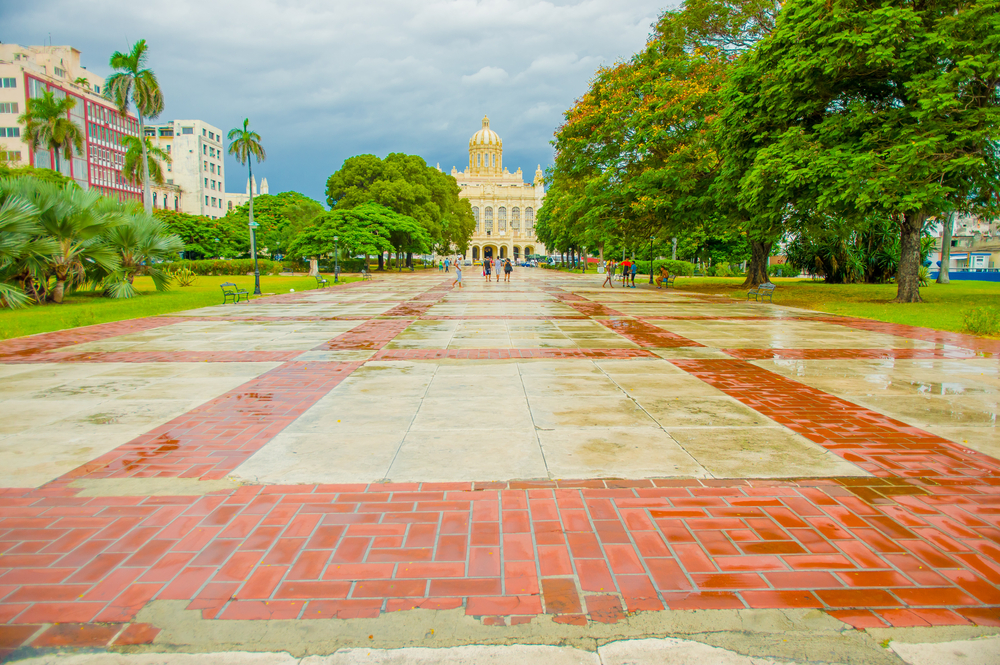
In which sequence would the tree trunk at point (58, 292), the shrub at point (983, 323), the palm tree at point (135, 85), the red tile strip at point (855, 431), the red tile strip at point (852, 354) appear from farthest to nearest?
the palm tree at point (135, 85) < the tree trunk at point (58, 292) < the shrub at point (983, 323) < the red tile strip at point (852, 354) < the red tile strip at point (855, 431)

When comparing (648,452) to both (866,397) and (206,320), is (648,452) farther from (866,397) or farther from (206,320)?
(206,320)

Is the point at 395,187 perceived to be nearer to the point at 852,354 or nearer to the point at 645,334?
the point at 645,334

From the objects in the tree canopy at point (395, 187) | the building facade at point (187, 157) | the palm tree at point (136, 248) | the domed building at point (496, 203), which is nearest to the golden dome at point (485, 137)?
the domed building at point (496, 203)

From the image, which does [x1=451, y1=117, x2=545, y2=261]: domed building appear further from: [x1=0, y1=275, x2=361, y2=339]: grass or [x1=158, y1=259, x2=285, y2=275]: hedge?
[x1=0, y1=275, x2=361, y2=339]: grass

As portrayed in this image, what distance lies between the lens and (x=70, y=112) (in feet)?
220

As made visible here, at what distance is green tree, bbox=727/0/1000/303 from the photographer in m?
15.8

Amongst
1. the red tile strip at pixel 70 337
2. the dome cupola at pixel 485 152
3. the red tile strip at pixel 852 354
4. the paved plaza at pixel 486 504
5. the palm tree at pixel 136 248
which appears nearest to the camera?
the paved plaza at pixel 486 504

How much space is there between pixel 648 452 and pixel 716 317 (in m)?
11.8

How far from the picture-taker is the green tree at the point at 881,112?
15758 millimetres

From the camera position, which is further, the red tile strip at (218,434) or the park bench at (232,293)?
the park bench at (232,293)

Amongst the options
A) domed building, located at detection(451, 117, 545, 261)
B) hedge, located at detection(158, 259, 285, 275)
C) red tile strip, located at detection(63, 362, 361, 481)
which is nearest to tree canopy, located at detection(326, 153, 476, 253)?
hedge, located at detection(158, 259, 285, 275)

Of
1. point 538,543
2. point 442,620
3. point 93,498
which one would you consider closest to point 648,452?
point 538,543

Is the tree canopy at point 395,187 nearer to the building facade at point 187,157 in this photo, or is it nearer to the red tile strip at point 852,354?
the building facade at point 187,157

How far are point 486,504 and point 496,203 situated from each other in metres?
157
